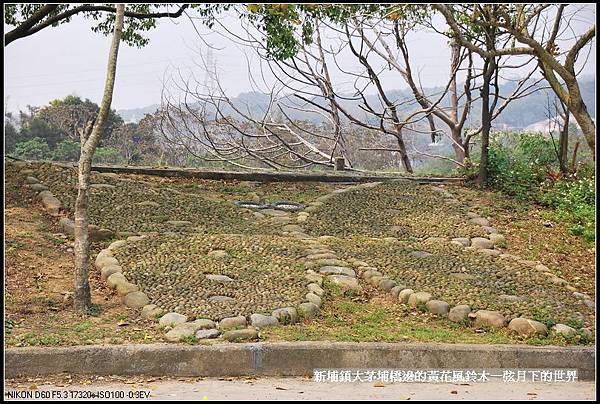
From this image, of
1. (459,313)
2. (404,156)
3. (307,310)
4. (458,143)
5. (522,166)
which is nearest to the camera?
(307,310)

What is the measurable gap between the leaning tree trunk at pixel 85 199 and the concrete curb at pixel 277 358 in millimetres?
857

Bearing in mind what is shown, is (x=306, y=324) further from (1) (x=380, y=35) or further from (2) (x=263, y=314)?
(1) (x=380, y=35)

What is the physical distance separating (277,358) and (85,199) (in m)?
1.69

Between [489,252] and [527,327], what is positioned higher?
[489,252]


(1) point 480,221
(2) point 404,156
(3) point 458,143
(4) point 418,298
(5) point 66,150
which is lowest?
(4) point 418,298

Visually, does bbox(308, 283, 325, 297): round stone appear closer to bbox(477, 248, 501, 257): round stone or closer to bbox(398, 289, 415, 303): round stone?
bbox(398, 289, 415, 303): round stone

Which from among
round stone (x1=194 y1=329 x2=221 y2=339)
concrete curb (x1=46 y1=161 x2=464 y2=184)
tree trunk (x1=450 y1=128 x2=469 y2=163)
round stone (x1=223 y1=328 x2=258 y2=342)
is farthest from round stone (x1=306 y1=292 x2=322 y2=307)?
tree trunk (x1=450 y1=128 x2=469 y2=163)

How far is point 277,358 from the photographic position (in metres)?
4.14

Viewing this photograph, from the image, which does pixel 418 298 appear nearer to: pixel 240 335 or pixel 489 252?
pixel 240 335

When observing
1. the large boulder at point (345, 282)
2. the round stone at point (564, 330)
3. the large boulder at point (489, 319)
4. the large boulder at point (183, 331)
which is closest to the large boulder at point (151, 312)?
the large boulder at point (183, 331)

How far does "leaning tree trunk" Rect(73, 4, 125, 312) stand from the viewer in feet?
15.6

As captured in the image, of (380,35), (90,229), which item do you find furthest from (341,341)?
(380,35)

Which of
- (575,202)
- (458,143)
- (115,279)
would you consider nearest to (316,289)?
(115,279)

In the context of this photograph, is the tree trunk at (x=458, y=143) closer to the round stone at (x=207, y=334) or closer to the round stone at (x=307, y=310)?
the round stone at (x=307, y=310)
